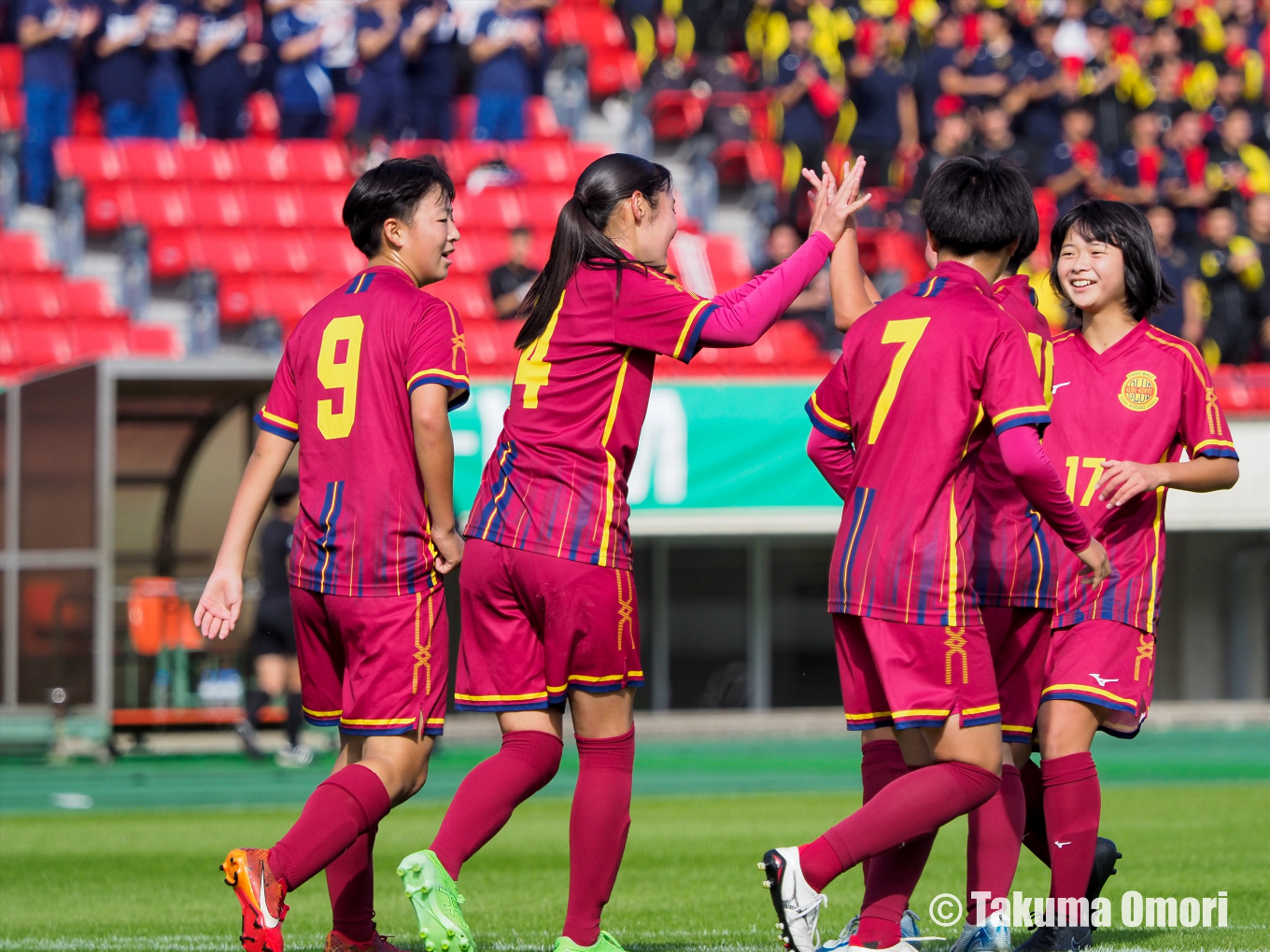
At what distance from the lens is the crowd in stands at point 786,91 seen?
650 inches

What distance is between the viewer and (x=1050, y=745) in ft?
16.0

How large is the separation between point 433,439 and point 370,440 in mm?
184

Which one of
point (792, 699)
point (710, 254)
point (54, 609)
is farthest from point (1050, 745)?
point (710, 254)

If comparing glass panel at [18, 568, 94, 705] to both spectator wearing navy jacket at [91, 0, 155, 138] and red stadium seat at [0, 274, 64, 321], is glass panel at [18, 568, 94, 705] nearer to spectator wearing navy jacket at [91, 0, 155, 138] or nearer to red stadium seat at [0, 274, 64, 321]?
red stadium seat at [0, 274, 64, 321]

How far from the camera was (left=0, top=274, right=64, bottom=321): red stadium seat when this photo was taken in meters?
15.5

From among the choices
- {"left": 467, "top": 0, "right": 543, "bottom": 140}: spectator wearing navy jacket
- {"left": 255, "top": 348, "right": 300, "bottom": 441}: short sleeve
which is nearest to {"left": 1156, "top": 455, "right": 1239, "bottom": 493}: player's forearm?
{"left": 255, "top": 348, "right": 300, "bottom": 441}: short sleeve

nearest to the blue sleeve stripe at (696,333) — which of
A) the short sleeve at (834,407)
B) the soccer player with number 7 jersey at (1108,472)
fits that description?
the short sleeve at (834,407)

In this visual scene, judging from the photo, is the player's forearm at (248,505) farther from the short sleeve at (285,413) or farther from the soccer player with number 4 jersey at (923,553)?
the soccer player with number 4 jersey at (923,553)

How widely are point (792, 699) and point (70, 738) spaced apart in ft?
21.0

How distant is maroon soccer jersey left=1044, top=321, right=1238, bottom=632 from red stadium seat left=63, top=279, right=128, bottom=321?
40.4ft

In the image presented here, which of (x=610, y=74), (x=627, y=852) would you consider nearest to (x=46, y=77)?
(x=610, y=74)

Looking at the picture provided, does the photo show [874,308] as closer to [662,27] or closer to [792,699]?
[792,699]

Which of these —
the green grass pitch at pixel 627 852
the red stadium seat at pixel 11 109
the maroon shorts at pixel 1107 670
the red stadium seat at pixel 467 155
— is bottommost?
the green grass pitch at pixel 627 852

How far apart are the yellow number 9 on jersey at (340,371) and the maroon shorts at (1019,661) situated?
1769 millimetres
